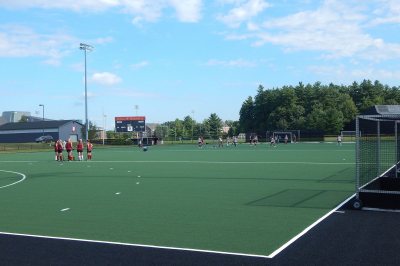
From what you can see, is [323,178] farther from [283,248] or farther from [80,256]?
[80,256]

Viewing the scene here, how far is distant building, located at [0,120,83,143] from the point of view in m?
101

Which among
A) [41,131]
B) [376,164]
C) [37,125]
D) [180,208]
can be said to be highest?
[37,125]

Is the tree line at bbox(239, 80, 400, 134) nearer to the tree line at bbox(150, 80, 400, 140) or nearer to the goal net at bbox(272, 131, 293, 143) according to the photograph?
the tree line at bbox(150, 80, 400, 140)

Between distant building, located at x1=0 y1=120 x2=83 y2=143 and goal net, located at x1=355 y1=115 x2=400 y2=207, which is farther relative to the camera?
distant building, located at x1=0 y1=120 x2=83 y2=143

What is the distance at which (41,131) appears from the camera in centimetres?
10244

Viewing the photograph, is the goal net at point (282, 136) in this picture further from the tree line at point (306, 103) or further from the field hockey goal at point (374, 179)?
the field hockey goal at point (374, 179)

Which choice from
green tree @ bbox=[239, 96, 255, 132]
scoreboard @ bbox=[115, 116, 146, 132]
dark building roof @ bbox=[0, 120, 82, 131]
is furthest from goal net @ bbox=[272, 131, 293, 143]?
dark building roof @ bbox=[0, 120, 82, 131]

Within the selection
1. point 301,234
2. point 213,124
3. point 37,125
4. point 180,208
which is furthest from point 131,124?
point 301,234

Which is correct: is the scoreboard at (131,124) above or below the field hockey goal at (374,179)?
above

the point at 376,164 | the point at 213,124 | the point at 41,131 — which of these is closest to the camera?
the point at 376,164

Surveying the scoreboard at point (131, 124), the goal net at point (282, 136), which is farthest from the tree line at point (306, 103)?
the scoreboard at point (131, 124)

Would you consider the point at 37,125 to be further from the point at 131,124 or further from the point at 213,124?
the point at 213,124

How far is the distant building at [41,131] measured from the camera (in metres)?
101

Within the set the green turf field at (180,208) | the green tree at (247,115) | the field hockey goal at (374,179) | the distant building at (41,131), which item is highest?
the green tree at (247,115)
